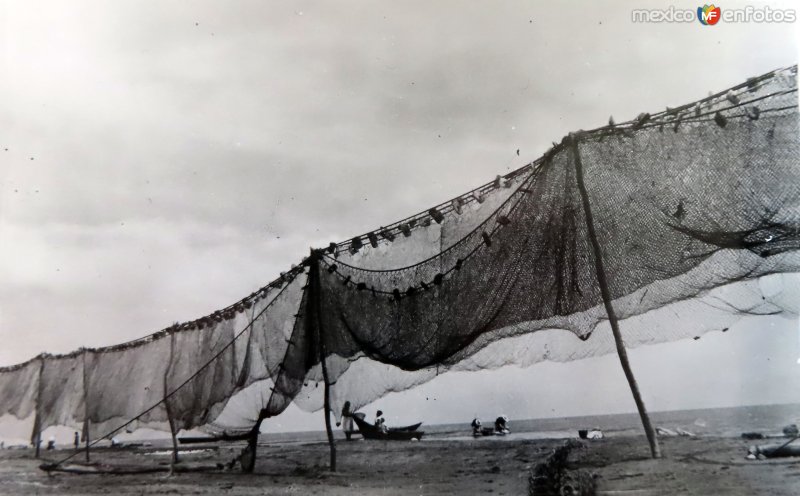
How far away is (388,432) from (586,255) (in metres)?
11.2

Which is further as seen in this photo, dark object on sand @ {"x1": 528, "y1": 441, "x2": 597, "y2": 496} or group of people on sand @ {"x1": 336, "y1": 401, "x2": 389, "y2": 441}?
group of people on sand @ {"x1": 336, "y1": 401, "x2": 389, "y2": 441}

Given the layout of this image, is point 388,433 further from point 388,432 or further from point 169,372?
point 169,372

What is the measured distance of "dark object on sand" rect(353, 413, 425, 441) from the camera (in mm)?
13855

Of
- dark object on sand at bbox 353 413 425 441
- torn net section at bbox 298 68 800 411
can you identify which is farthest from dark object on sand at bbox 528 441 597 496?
dark object on sand at bbox 353 413 425 441

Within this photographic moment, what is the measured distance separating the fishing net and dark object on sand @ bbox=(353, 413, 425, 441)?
8991 mm

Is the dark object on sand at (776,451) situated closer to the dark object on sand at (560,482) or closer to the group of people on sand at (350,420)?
the dark object on sand at (560,482)

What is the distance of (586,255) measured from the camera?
3.79 metres

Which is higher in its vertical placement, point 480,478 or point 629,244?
point 629,244

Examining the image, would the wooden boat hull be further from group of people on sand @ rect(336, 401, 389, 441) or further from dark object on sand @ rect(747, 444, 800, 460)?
dark object on sand @ rect(747, 444, 800, 460)

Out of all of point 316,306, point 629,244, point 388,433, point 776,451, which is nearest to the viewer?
point 629,244

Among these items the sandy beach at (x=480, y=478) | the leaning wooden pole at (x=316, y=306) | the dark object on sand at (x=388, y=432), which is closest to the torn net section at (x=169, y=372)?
the leaning wooden pole at (x=316, y=306)

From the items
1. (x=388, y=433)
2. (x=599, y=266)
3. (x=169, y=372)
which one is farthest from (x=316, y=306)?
(x=388, y=433)

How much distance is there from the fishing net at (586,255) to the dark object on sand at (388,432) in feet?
29.5

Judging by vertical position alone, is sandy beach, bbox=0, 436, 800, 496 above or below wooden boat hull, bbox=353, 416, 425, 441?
above
